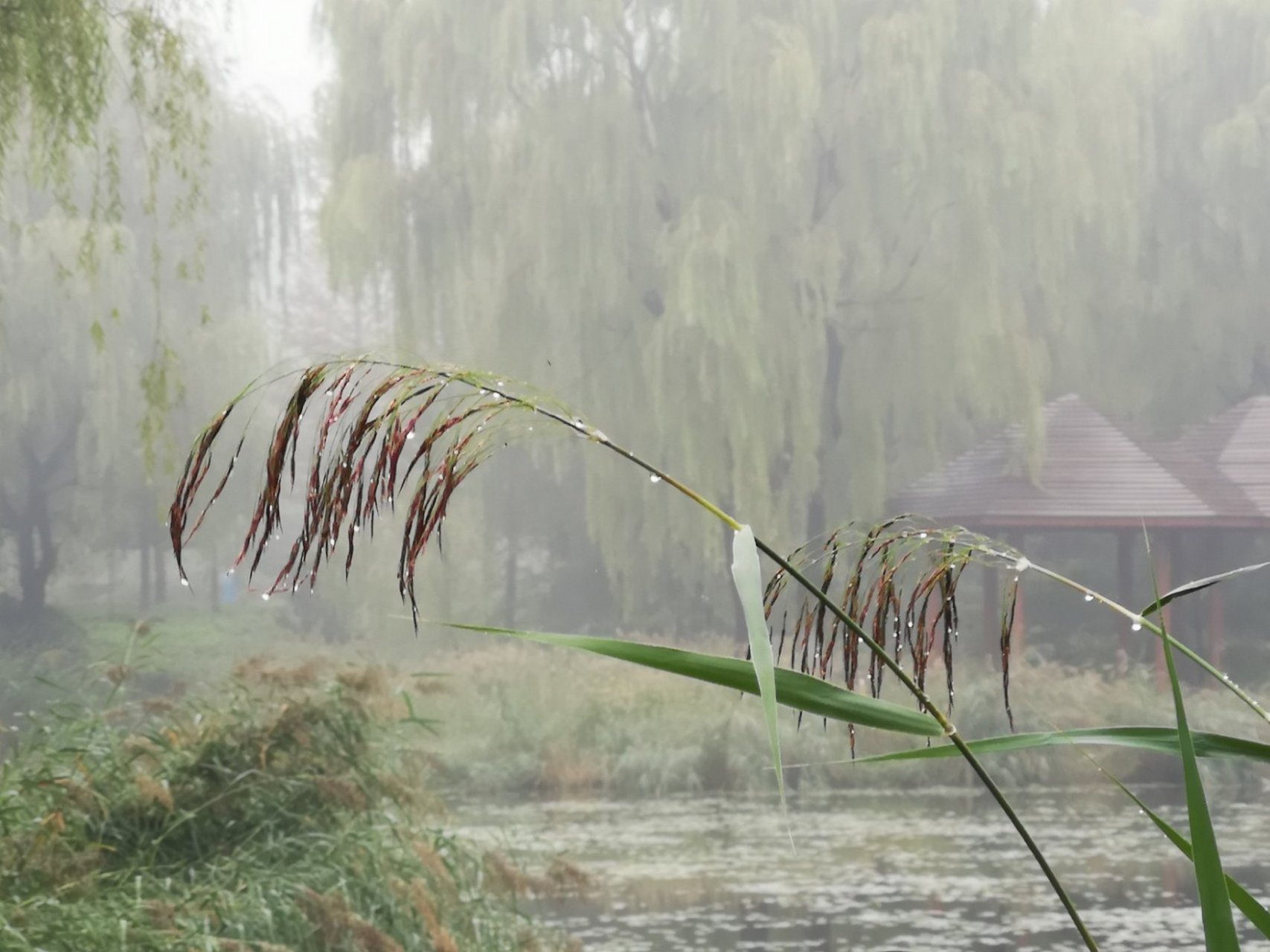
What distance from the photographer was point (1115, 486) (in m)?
5.87

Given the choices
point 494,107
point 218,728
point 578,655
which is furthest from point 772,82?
point 218,728

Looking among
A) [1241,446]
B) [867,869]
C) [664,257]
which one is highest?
[664,257]

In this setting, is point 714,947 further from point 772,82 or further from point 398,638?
point 772,82

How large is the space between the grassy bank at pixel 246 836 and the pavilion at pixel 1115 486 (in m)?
3.64

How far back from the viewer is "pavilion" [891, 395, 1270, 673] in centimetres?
580

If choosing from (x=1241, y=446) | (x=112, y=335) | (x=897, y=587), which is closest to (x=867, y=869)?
(x=1241, y=446)

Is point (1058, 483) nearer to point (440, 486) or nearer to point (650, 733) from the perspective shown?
point (650, 733)

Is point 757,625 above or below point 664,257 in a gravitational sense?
below

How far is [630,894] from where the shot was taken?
4277 millimetres

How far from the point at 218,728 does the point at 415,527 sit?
1.91 m

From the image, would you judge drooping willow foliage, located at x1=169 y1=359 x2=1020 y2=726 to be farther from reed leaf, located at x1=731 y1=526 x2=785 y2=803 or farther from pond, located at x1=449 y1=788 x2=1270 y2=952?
pond, located at x1=449 y1=788 x2=1270 y2=952

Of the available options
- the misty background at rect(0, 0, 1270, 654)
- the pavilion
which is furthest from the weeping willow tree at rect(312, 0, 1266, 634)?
the pavilion

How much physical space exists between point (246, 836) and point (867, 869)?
277 centimetres

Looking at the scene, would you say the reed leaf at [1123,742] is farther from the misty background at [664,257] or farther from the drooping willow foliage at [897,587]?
the misty background at [664,257]
